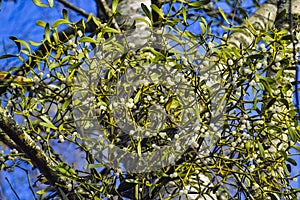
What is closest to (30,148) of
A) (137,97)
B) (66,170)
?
(66,170)

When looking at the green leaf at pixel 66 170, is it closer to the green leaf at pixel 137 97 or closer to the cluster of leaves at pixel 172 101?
the cluster of leaves at pixel 172 101

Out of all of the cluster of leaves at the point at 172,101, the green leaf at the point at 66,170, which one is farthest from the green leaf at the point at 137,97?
the green leaf at the point at 66,170

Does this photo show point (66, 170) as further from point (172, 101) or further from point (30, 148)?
point (172, 101)

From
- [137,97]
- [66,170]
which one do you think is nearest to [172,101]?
[137,97]

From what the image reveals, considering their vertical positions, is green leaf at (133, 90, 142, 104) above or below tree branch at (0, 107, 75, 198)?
above

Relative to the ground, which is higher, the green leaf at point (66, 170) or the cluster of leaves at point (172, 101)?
the cluster of leaves at point (172, 101)

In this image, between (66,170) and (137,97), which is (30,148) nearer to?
(66,170)

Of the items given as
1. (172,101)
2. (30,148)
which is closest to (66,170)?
(30,148)

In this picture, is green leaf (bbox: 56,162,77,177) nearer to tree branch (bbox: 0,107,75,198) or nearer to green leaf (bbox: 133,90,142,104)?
tree branch (bbox: 0,107,75,198)

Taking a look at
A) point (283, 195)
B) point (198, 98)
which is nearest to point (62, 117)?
point (198, 98)

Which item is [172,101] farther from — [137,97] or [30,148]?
[30,148]

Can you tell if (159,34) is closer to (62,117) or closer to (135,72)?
(135,72)

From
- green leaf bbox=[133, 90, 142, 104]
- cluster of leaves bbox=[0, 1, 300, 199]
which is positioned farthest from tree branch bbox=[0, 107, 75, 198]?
green leaf bbox=[133, 90, 142, 104]

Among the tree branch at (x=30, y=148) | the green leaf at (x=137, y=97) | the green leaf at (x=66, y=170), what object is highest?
the green leaf at (x=137, y=97)
